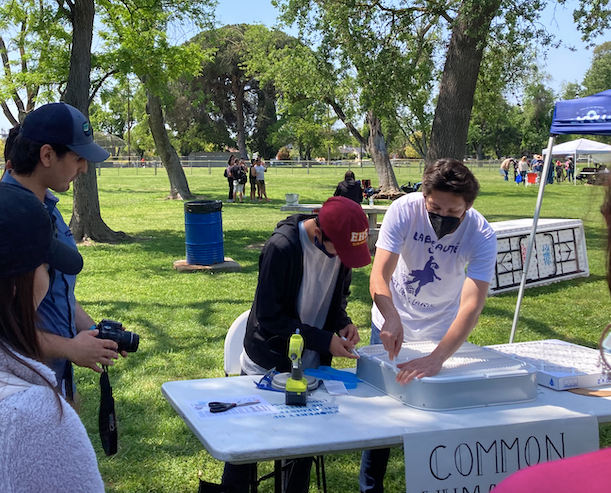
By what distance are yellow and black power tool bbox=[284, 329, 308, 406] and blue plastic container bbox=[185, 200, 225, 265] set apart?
622cm

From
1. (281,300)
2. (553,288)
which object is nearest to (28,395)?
(281,300)

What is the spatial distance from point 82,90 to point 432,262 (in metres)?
9.08

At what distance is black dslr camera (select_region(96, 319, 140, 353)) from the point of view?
2.28m

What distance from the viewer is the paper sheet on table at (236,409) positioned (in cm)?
229

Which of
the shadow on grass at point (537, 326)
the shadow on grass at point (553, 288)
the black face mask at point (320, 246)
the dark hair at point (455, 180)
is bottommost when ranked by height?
the shadow on grass at point (537, 326)

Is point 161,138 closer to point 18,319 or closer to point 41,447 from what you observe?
point 18,319

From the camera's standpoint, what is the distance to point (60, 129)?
223 centimetres

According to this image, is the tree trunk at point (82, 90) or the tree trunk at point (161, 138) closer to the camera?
the tree trunk at point (82, 90)

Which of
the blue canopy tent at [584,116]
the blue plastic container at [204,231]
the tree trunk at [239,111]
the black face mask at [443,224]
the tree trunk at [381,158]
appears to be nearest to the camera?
the black face mask at [443,224]

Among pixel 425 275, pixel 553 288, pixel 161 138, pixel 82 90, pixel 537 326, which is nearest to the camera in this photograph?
pixel 425 275

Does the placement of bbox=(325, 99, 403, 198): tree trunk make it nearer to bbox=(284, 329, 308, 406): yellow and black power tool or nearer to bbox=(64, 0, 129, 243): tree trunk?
bbox=(64, 0, 129, 243): tree trunk

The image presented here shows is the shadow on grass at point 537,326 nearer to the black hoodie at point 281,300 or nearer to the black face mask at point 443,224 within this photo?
the black face mask at point 443,224

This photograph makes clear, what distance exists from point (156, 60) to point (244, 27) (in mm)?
36916

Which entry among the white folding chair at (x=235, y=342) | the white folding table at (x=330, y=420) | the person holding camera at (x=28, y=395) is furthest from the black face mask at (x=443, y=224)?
the person holding camera at (x=28, y=395)
